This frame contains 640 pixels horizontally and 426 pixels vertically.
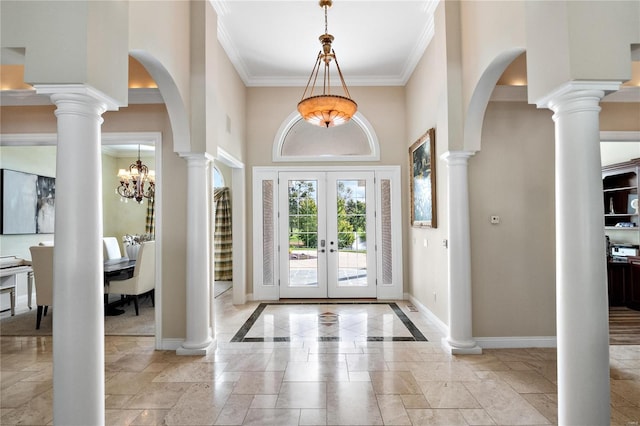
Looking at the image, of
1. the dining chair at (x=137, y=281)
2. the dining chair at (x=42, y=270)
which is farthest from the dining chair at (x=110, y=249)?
the dining chair at (x=42, y=270)

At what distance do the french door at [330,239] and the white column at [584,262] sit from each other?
4317 mm

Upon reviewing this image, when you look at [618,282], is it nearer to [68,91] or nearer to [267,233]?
[267,233]

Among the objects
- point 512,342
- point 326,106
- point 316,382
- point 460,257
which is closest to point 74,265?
point 316,382

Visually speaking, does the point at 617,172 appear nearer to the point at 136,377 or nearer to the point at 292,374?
the point at 292,374

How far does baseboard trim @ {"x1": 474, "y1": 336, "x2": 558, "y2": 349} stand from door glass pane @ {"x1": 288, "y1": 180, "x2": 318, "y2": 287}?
3109mm

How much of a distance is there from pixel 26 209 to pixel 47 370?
4255mm

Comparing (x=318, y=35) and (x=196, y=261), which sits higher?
(x=318, y=35)

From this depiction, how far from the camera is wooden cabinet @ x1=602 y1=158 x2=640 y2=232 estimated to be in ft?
19.3

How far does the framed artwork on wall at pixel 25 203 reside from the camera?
6.08m

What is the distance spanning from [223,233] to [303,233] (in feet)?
10.9

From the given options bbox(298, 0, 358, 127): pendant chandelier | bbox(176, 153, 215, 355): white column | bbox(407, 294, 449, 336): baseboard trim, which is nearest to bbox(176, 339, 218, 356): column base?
bbox(176, 153, 215, 355): white column

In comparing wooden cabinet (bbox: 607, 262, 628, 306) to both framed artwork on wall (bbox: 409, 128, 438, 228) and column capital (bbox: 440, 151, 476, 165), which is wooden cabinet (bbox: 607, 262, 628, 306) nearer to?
framed artwork on wall (bbox: 409, 128, 438, 228)

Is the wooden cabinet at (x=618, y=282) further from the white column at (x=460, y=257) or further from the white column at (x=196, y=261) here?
the white column at (x=196, y=261)

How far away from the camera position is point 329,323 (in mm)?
4961
